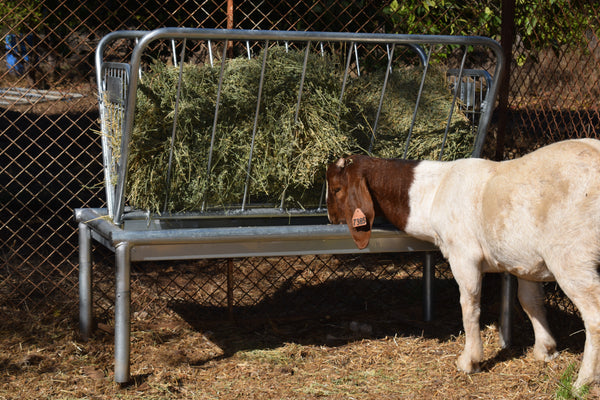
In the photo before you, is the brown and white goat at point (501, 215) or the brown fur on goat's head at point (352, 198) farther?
the brown fur on goat's head at point (352, 198)

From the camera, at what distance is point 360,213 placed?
3.91 metres

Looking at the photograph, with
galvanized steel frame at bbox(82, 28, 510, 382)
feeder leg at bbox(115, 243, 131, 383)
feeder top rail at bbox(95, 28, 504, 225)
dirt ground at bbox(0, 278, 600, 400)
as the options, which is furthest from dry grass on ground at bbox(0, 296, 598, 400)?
feeder top rail at bbox(95, 28, 504, 225)

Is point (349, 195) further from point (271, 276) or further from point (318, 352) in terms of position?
point (271, 276)

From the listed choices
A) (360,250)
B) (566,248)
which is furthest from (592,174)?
(360,250)

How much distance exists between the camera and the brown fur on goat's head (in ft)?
12.8

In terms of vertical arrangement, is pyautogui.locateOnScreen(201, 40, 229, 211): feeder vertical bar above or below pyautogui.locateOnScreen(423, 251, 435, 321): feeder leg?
above

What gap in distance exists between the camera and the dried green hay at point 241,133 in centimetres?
375

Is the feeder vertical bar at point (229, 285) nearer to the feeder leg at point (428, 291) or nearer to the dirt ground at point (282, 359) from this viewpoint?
the dirt ground at point (282, 359)

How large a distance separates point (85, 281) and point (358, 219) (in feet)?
5.64

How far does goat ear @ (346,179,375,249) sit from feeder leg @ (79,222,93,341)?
5.11 ft

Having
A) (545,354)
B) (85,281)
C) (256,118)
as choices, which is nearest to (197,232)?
A: (256,118)

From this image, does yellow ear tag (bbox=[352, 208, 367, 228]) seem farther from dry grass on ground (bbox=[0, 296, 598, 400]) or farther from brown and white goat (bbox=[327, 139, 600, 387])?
dry grass on ground (bbox=[0, 296, 598, 400])

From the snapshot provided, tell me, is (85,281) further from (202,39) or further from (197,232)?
(202,39)

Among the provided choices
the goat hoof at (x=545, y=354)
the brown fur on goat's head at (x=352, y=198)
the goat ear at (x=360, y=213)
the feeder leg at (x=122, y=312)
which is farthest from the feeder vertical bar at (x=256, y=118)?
the goat hoof at (x=545, y=354)
